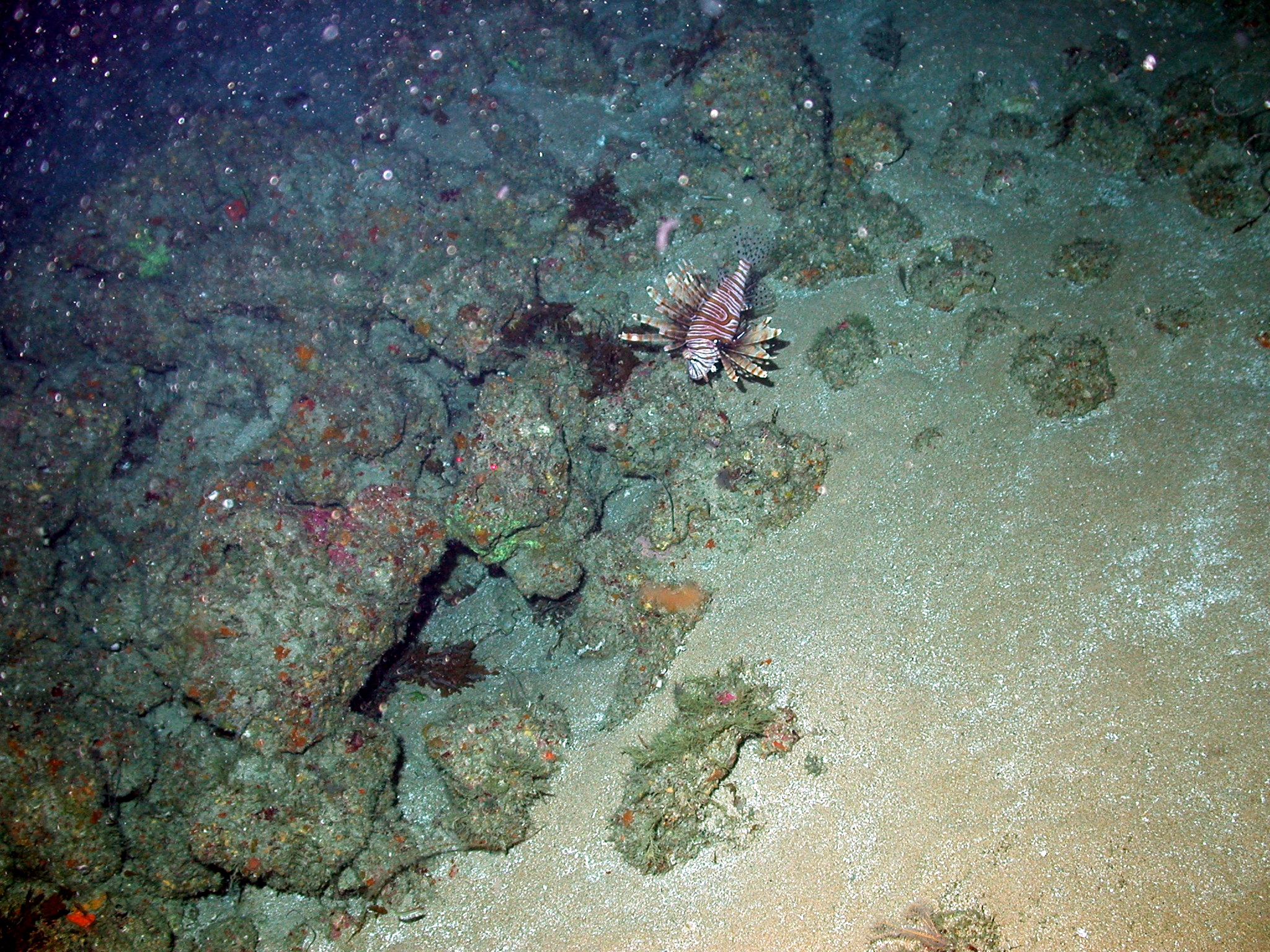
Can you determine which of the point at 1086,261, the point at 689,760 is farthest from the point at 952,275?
the point at 689,760

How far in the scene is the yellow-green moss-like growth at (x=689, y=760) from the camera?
3.87m

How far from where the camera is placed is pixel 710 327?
4.78 m

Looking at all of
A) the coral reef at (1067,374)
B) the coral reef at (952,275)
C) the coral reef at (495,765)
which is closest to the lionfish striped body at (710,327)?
the coral reef at (952,275)

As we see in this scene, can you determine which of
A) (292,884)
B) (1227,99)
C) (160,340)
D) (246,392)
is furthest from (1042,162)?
(160,340)

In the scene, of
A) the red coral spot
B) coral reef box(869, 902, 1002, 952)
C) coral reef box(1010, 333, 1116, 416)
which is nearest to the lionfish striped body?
coral reef box(1010, 333, 1116, 416)

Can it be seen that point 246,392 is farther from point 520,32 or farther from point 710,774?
point 520,32

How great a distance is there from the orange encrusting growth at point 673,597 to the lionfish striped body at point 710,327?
182 centimetres

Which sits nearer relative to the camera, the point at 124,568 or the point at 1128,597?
the point at 1128,597

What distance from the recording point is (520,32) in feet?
29.8

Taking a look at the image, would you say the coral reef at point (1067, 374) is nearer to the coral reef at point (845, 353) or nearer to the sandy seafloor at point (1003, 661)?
the sandy seafloor at point (1003, 661)

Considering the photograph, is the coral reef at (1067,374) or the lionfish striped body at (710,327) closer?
the coral reef at (1067,374)

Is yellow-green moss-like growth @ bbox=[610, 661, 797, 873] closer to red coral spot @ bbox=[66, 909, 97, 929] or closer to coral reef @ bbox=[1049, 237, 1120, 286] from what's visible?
red coral spot @ bbox=[66, 909, 97, 929]

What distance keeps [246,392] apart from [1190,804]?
331 inches

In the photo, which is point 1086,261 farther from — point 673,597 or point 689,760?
point 689,760
